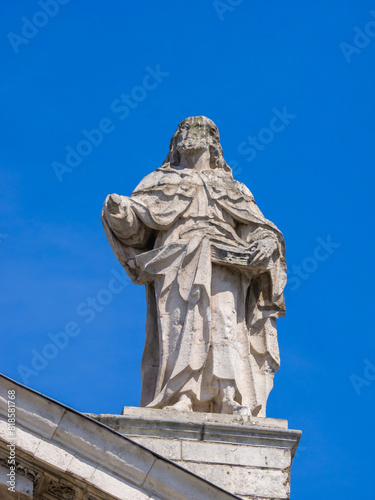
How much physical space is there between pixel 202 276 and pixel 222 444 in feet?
6.93

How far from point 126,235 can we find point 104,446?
4.04m

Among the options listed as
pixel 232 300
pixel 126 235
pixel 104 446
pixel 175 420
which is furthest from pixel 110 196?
pixel 104 446

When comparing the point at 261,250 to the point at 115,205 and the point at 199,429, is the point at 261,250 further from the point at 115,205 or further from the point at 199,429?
the point at 199,429

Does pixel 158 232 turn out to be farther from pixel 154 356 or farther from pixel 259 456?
pixel 259 456

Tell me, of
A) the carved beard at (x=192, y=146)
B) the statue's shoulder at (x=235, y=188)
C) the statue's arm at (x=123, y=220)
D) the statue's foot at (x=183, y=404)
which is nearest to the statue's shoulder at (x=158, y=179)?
the carved beard at (x=192, y=146)

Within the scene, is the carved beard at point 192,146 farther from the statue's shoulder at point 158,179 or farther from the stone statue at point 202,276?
the statue's shoulder at point 158,179

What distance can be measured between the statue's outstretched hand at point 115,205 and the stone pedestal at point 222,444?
8.47ft

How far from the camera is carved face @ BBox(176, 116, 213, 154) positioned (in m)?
16.8

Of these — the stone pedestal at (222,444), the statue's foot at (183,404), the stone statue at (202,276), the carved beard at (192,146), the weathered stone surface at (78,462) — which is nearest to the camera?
the weathered stone surface at (78,462)

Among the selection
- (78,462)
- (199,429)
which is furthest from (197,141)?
(78,462)

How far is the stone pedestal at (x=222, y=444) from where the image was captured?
14.1 metres

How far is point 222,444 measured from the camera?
1433cm

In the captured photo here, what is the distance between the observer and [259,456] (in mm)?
14328

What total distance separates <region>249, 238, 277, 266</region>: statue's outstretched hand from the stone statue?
0.04 ft
